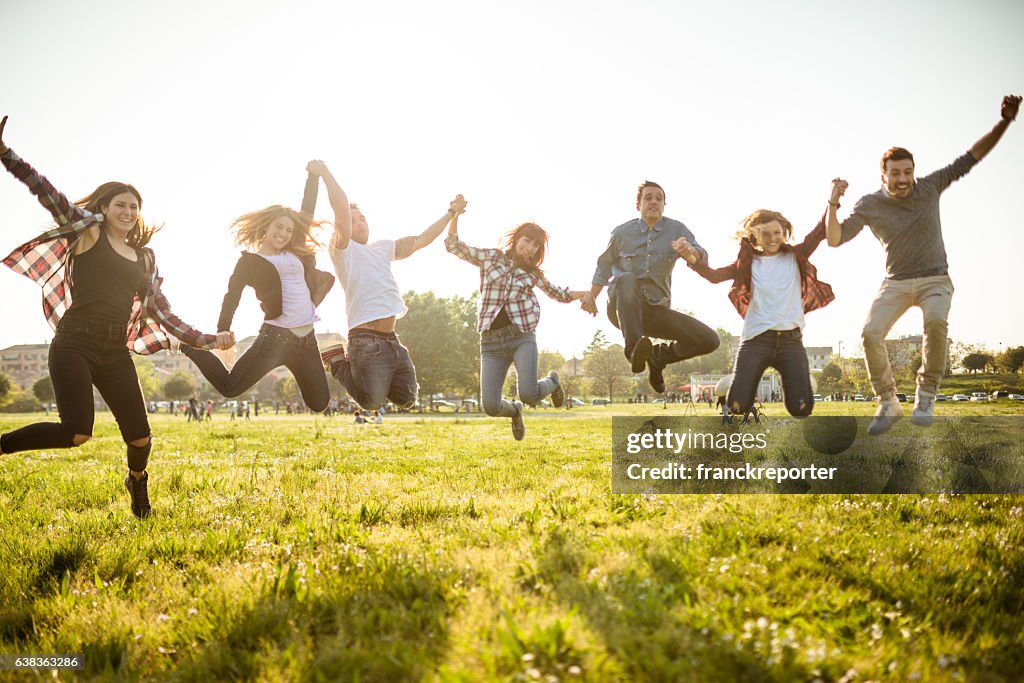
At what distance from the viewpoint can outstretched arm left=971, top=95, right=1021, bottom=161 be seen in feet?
18.6

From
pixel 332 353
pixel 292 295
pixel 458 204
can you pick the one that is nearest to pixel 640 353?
pixel 458 204

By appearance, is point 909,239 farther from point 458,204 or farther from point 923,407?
point 458,204

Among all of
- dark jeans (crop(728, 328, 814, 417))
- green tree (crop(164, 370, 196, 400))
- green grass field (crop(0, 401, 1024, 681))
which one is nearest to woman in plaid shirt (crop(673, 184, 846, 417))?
dark jeans (crop(728, 328, 814, 417))

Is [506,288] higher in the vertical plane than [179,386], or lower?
higher

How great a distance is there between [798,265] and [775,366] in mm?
1080

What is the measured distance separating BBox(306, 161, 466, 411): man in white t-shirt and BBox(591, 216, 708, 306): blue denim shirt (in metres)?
1.85

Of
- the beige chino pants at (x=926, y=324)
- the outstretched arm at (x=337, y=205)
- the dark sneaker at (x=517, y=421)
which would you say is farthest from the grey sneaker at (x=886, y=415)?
the outstretched arm at (x=337, y=205)

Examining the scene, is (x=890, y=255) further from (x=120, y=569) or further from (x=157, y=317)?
(x=120, y=569)

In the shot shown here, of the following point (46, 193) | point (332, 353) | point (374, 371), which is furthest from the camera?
point (332, 353)

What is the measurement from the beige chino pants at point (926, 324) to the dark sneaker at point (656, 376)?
2.06 m

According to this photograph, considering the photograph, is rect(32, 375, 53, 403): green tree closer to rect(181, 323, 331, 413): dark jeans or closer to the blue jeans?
rect(181, 323, 331, 413): dark jeans

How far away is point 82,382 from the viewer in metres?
5.54

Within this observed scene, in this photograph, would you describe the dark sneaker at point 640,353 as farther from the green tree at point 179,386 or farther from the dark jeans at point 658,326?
the green tree at point 179,386

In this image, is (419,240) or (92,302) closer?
(92,302)
